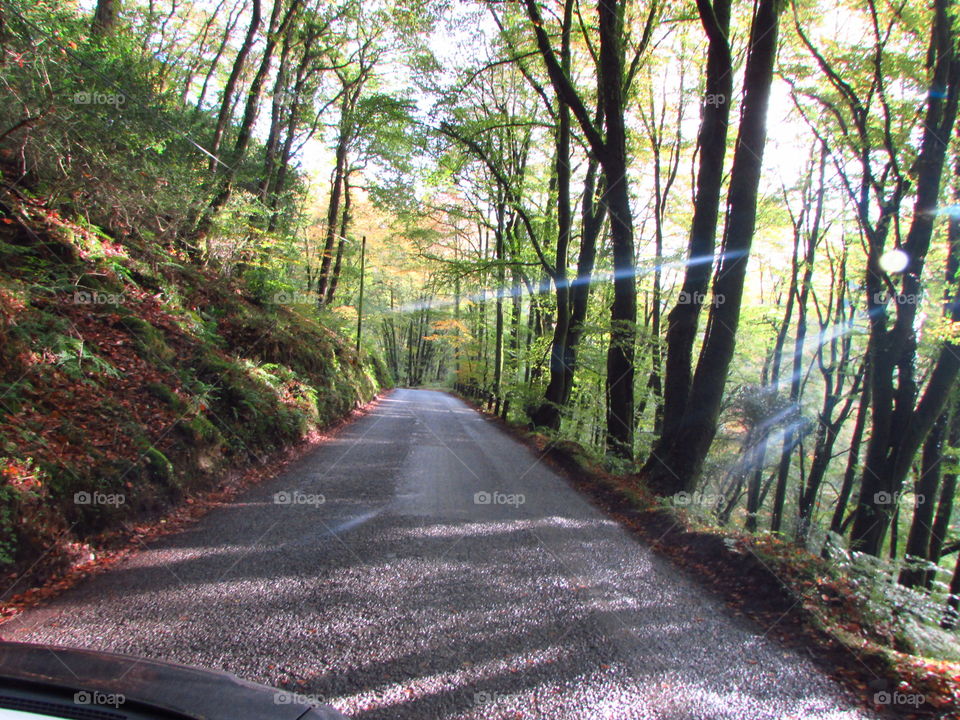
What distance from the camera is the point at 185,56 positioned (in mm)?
18922

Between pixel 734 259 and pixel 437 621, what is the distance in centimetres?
603

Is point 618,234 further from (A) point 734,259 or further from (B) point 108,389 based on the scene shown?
(B) point 108,389

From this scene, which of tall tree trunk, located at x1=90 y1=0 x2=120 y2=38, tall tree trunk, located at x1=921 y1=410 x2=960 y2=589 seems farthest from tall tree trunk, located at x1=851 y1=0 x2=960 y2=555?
tall tree trunk, located at x1=90 y1=0 x2=120 y2=38

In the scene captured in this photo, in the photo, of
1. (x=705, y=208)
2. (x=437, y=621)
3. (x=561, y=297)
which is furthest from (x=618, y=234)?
(x=437, y=621)

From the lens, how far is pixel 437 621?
137 inches

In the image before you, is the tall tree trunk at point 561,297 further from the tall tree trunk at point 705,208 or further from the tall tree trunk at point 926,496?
the tall tree trunk at point 926,496

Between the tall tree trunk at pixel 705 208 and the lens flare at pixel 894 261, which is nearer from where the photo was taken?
the tall tree trunk at pixel 705 208

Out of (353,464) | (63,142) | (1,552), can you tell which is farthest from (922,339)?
(63,142)

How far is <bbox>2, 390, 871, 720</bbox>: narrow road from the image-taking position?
279 centimetres

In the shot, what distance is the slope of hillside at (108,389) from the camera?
4.04 metres

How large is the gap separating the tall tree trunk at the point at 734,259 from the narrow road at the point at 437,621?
6.66 feet

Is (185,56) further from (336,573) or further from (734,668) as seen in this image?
(734,668)

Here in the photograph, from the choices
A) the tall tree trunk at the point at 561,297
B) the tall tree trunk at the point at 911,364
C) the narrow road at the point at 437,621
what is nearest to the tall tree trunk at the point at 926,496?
the tall tree trunk at the point at 911,364

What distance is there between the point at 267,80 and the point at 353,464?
1177 centimetres
